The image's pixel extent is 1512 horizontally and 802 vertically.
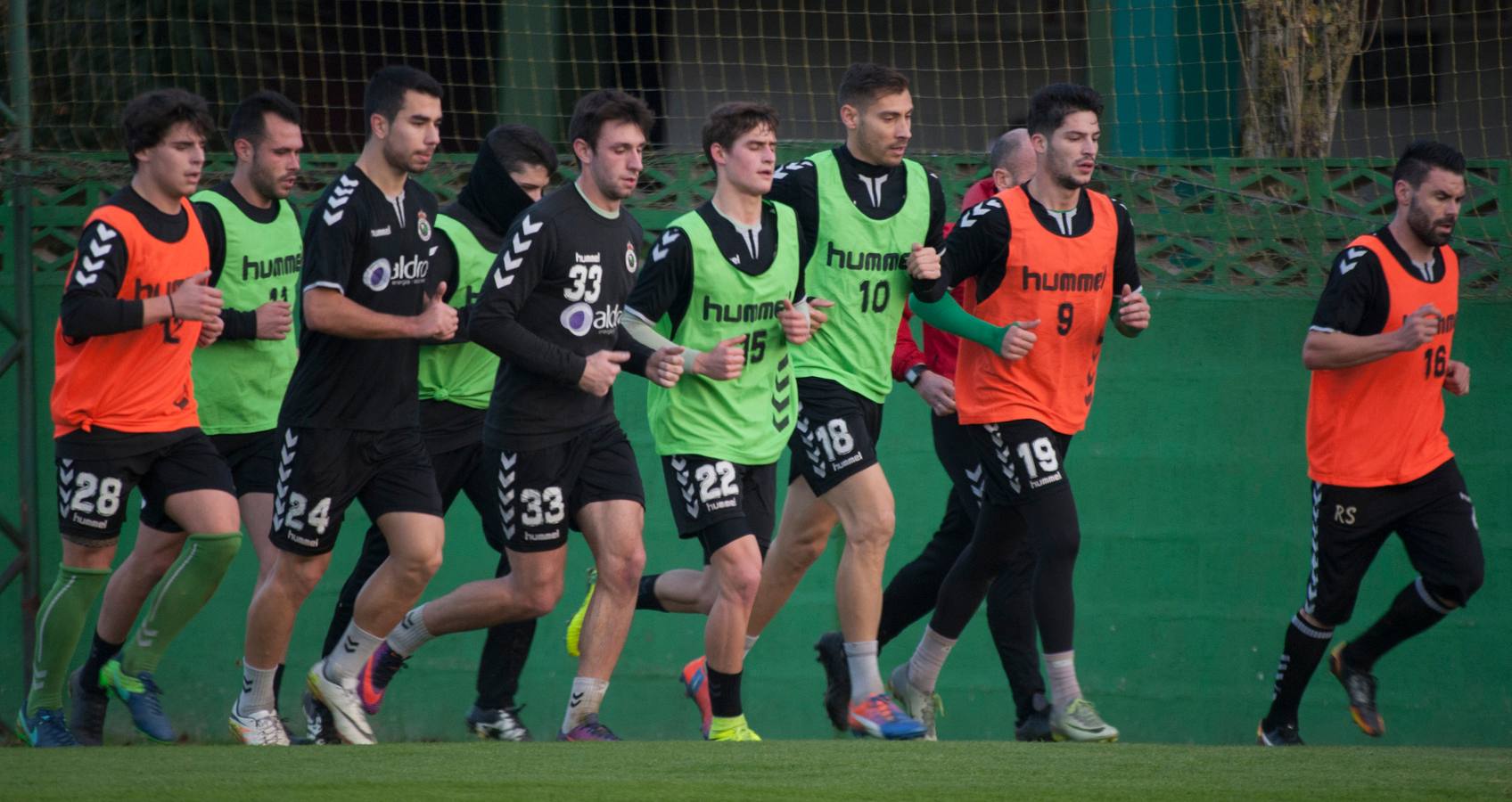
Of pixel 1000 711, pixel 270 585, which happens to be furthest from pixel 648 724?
pixel 270 585

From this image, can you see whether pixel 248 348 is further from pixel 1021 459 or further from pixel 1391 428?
pixel 1391 428

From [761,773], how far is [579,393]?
1.85 meters

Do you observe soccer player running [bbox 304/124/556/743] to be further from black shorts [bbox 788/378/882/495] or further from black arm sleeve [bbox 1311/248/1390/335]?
black arm sleeve [bbox 1311/248/1390/335]

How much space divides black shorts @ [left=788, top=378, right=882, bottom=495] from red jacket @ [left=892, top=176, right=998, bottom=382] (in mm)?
561

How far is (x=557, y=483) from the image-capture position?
667 cm

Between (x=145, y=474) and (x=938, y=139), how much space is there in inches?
216

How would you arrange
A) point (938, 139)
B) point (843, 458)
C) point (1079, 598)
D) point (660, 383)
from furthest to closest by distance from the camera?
point (938, 139) → point (1079, 598) → point (843, 458) → point (660, 383)

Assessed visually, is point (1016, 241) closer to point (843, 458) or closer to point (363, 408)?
point (843, 458)

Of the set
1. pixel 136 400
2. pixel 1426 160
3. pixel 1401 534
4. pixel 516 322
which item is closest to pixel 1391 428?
pixel 1401 534

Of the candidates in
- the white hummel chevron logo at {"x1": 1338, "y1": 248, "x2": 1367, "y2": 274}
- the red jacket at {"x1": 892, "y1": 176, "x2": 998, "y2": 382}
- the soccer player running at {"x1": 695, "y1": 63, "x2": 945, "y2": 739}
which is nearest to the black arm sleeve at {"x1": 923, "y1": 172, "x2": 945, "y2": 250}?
the soccer player running at {"x1": 695, "y1": 63, "x2": 945, "y2": 739}

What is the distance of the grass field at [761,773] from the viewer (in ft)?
16.3

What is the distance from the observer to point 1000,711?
8.72 m

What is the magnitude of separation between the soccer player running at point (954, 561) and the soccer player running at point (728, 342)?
830mm

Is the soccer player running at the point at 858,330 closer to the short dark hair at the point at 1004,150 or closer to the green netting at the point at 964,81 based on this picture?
the short dark hair at the point at 1004,150
